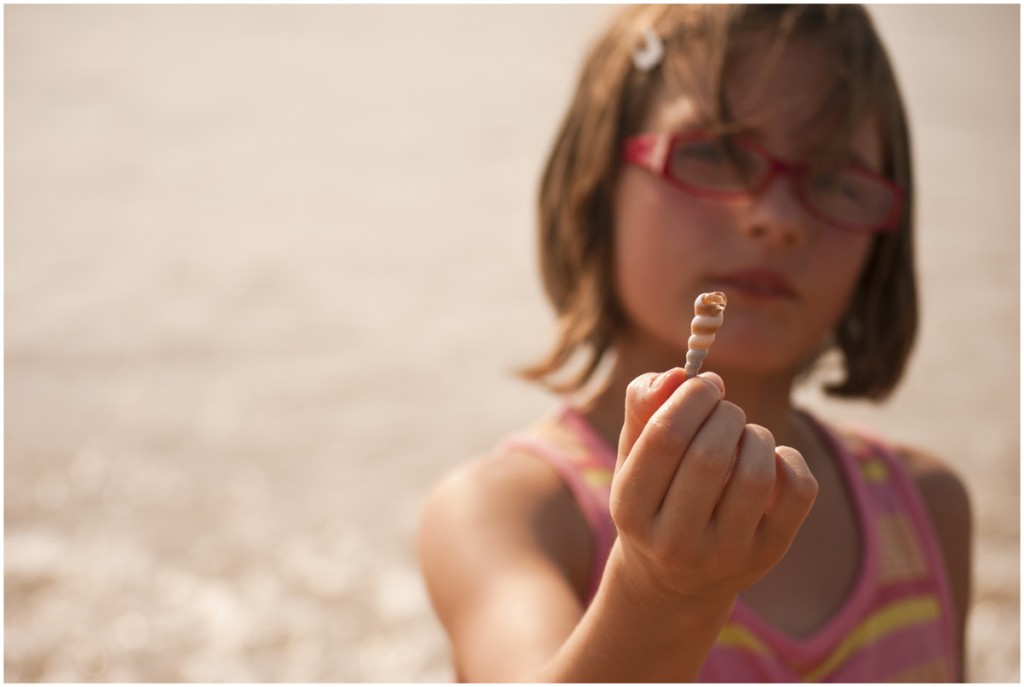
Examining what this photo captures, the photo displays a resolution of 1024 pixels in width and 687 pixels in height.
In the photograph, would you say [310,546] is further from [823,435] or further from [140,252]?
[140,252]

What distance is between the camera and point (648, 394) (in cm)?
73

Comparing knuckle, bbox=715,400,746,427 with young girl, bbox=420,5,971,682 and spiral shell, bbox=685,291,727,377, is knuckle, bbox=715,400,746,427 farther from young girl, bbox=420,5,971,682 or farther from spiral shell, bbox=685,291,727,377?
young girl, bbox=420,5,971,682

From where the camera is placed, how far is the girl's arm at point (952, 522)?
1613 mm

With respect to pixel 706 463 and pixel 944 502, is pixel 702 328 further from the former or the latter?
pixel 944 502

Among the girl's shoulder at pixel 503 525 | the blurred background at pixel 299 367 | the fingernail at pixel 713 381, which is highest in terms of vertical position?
the fingernail at pixel 713 381

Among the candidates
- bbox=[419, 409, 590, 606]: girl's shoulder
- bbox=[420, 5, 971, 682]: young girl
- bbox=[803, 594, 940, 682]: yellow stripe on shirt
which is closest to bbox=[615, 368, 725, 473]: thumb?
bbox=[420, 5, 971, 682]: young girl

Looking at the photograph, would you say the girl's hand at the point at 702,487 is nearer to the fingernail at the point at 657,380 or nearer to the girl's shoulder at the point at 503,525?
the fingernail at the point at 657,380

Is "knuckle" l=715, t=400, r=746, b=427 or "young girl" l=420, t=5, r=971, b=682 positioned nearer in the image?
"knuckle" l=715, t=400, r=746, b=427

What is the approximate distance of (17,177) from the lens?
4602 millimetres

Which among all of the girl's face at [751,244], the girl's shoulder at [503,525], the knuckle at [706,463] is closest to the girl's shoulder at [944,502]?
the girl's face at [751,244]

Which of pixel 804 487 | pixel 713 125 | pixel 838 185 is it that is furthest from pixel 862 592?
pixel 804 487

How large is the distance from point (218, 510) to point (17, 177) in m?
2.70

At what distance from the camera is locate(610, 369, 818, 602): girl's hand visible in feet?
2.29

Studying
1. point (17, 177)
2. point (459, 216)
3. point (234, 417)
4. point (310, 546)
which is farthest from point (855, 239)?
point (17, 177)
